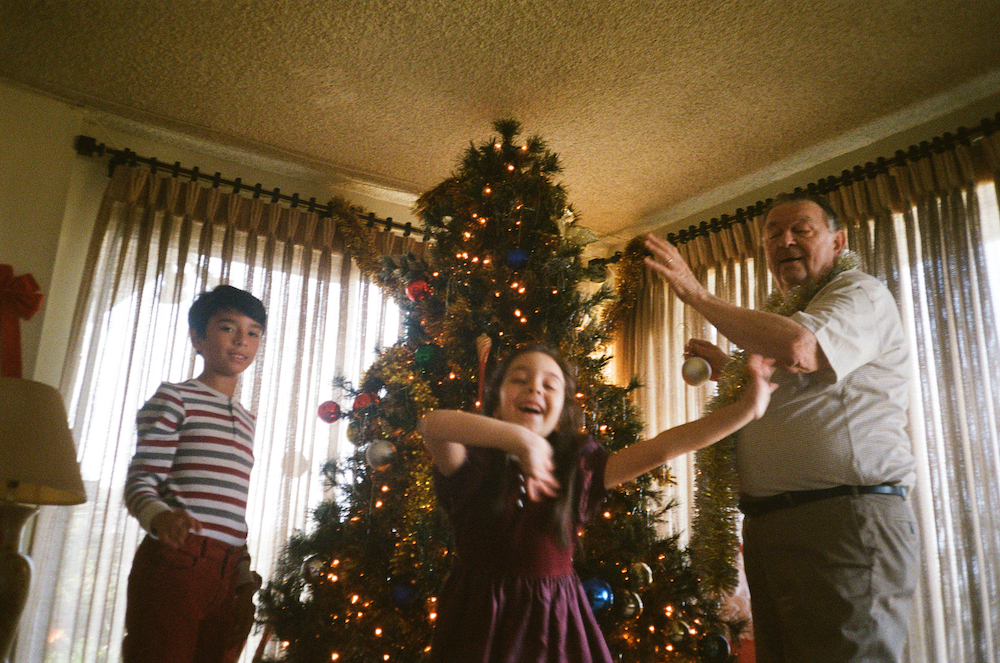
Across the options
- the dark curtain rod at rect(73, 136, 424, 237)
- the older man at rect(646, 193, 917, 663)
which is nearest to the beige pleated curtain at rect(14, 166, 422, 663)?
the dark curtain rod at rect(73, 136, 424, 237)

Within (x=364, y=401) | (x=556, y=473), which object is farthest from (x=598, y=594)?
(x=364, y=401)

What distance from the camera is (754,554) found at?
1.94 meters

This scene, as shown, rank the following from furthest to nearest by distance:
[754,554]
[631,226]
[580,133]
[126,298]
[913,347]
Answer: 1. [631,226]
2. [580,133]
3. [126,298]
4. [913,347]
5. [754,554]

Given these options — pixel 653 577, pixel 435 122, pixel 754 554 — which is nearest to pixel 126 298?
pixel 435 122

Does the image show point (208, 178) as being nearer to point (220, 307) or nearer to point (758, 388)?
point (220, 307)

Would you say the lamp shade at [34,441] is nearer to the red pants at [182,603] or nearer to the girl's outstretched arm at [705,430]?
the red pants at [182,603]

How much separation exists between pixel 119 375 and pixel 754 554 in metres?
2.66

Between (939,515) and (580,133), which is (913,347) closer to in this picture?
(939,515)

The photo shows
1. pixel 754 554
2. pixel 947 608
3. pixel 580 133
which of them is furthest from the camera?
pixel 580 133

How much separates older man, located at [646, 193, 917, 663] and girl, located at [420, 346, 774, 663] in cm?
25

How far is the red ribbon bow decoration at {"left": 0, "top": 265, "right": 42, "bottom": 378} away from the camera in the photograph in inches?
109

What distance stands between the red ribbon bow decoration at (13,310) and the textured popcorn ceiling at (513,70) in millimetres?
940

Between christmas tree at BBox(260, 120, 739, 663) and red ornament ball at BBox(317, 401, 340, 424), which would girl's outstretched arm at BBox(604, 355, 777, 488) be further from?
red ornament ball at BBox(317, 401, 340, 424)

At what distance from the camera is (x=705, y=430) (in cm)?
164
